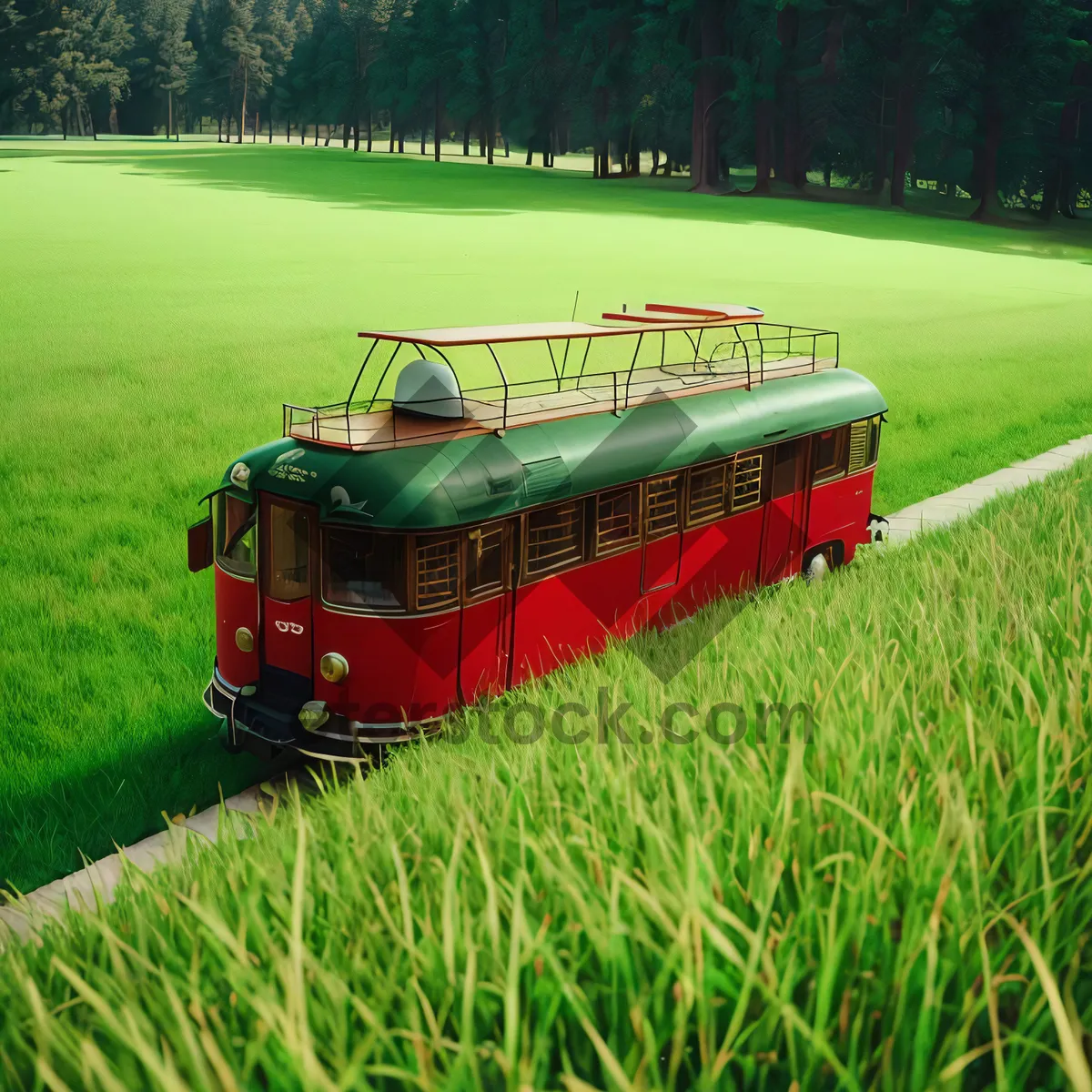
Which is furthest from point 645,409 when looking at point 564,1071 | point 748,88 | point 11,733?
point 748,88

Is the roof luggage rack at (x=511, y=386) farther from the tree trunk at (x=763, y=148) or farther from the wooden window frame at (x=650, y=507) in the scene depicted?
the tree trunk at (x=763, y=148)

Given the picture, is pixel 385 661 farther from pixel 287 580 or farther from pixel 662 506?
pixel 662 506

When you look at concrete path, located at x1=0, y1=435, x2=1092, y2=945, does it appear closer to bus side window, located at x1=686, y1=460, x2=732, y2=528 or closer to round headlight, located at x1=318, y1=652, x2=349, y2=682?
round headlight, located at x1=318, y1=652, x2=349, y2=682

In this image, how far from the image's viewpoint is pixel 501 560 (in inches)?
353

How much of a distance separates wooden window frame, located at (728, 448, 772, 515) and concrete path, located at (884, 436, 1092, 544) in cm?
362

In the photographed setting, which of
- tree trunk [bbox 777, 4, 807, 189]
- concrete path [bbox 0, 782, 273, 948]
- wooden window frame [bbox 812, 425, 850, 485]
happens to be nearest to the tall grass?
concrete path [bbox 0, 782, 273, 948]

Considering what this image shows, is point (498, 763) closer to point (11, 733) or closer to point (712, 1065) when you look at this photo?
point (712, 1065)

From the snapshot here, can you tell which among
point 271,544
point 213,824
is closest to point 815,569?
point 271,544

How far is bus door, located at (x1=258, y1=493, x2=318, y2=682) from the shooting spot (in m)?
8.62

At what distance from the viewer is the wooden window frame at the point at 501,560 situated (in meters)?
8.65

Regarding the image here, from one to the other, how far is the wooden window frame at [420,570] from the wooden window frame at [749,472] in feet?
11.9

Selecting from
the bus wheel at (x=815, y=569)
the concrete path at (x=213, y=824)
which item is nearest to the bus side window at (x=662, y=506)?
the concrete path at (x=213, y=824)

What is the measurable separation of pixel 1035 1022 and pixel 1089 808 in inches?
27.6

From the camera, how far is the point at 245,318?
31.5 meters
